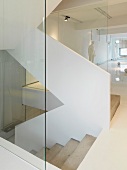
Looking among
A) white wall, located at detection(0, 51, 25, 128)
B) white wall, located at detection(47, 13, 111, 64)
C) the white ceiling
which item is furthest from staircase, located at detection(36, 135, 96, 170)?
the white ceiling

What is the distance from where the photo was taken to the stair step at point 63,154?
2.32m

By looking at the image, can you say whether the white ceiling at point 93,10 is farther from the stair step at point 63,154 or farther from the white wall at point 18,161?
the white wall at point 18,161

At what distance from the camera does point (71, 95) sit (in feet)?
9.67

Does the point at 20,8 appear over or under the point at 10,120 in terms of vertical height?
over

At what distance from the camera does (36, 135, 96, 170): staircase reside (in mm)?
2012

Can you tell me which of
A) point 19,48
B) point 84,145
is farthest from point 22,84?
point 84,145

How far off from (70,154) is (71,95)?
94 centimetres

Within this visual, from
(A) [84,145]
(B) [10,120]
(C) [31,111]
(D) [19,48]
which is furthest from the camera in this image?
(B) [10,120]

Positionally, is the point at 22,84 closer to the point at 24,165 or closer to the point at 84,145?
the point at 84,145

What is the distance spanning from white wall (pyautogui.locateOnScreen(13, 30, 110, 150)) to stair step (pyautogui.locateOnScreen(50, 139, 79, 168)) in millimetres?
169

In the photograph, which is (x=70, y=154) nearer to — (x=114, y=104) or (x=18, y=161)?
(x=18, y=161)

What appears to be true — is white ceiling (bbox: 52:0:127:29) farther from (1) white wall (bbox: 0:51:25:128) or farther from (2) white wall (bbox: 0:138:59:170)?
(2) white wall (bbox: 0:138:59:170)

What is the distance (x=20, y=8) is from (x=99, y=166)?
92.2 inches

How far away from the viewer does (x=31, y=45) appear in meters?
3.15
